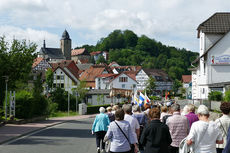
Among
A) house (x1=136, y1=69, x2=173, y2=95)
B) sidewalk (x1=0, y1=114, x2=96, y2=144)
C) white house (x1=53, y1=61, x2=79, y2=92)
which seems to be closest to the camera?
sidewalk (x1=0, y1=114, x2=96, y2=144)

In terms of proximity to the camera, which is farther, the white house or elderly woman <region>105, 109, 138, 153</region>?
the white house

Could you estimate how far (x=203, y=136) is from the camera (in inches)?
236

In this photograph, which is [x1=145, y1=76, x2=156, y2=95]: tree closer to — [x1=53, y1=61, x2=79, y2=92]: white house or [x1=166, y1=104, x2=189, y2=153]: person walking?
[x1=53, y1=61, x2=79, y2=92]: white house

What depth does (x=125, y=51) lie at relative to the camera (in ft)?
629

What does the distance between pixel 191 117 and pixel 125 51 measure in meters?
184

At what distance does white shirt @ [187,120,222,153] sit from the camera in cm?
598

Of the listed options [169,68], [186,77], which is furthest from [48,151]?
[169,68]

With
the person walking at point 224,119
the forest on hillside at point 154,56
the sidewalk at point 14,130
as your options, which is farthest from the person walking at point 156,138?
the forest on hillside at point 154,56

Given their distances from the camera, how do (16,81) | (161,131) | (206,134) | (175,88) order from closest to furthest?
(206,134) → (161,131) → (16,81) → (175,88)

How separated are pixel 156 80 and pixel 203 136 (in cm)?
12086

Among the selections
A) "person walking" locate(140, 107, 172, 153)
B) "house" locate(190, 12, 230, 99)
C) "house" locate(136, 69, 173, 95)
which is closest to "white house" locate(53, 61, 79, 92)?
"house" locate(136, 69, 173, 95)

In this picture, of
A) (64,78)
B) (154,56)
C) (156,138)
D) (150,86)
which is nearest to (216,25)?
(156,138)

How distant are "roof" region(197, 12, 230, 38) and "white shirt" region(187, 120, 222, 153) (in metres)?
31.9

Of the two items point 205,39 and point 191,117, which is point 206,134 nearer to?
point 191,117
